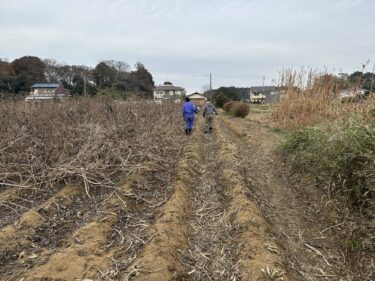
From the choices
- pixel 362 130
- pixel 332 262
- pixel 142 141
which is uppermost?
pixel 362 130

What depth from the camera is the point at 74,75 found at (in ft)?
145

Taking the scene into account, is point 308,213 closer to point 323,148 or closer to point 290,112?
point 323,148

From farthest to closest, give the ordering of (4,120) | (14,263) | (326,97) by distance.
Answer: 1. (326,97)
2. (4,120)
3. (14,263)

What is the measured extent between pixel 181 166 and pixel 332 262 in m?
3.41

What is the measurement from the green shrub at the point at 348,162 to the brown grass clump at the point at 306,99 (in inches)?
173

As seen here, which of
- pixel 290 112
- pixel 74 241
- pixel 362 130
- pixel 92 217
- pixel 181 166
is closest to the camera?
pixel 74 241

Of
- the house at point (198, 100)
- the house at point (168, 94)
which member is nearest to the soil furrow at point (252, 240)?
the house at point (168, 94)

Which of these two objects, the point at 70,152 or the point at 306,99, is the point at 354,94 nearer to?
the point at 306,99

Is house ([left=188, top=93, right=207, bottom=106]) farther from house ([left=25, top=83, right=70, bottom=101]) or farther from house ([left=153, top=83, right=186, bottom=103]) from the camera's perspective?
house ([left=25, top=83, right=70, bottom=101])

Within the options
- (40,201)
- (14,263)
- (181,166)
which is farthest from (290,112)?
(14,263)

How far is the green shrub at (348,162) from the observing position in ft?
12.8

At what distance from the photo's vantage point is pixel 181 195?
4746 millimetres

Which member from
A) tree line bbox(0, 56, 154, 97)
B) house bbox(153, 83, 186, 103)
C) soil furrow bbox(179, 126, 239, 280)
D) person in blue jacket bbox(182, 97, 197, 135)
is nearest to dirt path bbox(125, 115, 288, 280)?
soil furrow bbox(179, 126, 239, 280)

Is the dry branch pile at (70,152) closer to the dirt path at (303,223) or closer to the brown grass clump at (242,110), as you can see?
the dirt path at (303,223)
